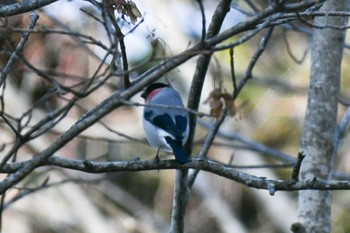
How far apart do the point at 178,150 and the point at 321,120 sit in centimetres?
92

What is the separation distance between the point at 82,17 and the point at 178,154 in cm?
543

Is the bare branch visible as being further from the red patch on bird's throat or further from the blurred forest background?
the blurred forest background

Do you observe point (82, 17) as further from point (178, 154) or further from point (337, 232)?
point (178, 154)

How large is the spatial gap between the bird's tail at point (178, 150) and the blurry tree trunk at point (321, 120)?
70 centimetres

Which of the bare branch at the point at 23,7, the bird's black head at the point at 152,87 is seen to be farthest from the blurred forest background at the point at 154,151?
the bare branch at the point at 23,7

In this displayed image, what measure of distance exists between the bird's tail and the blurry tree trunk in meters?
0.70

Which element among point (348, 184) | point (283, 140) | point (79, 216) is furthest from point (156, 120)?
point (283, 140)

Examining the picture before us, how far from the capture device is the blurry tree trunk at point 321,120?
4.22 metres

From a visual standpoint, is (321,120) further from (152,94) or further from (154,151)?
(154,151)

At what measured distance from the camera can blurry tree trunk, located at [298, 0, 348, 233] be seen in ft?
13.8

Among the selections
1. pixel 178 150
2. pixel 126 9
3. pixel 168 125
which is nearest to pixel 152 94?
pixel 168 125

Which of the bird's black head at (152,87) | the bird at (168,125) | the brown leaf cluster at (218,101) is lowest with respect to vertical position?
the brown leaf cluster at (218,101)

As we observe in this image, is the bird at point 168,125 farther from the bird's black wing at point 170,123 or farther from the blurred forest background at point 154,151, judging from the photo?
the blurred forest background at point 154,151

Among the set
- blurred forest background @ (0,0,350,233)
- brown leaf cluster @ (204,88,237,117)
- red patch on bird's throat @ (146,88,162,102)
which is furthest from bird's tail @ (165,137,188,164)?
blurred forest background @ (0,0,350,233)
